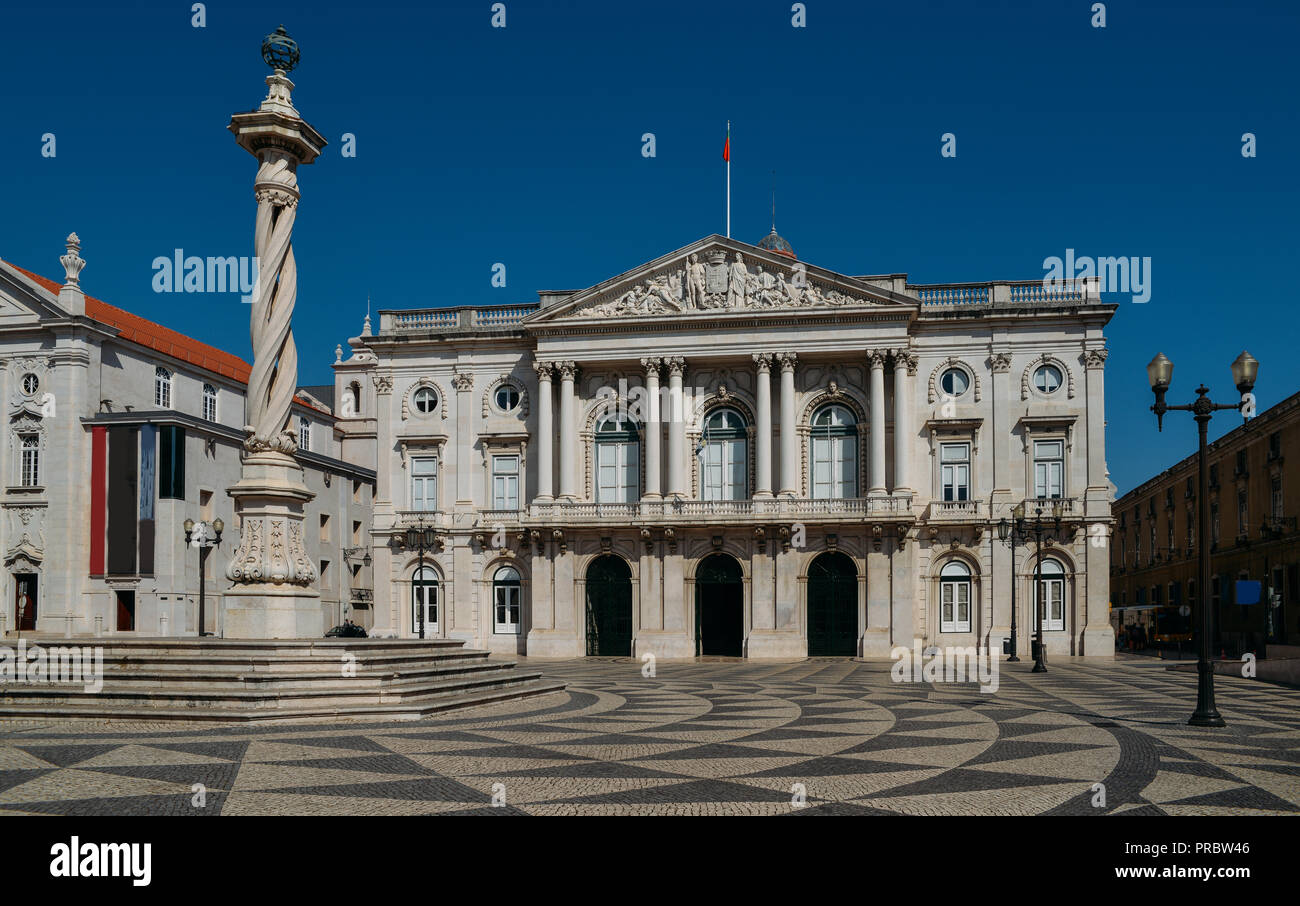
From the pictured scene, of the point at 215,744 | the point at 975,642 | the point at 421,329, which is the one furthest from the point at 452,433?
the point at 215,744

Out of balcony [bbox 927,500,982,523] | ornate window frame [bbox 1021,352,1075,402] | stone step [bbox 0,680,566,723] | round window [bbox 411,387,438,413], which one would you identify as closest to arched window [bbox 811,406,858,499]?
balcony [bbox 927,500,982,523]

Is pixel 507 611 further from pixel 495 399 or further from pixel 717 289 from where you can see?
pixel 717 289

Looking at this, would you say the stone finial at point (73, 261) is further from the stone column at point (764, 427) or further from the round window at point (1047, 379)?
the round window at point (1047, 379)

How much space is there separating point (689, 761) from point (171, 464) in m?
42.8

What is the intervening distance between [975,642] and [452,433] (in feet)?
78.3

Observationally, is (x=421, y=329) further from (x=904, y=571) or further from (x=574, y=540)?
(x=904, y=571)

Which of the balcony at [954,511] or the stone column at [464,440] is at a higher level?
the stone column at [464,440]

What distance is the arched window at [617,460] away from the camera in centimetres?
4822

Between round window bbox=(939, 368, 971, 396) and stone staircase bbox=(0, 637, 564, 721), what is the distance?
30344 millimetres

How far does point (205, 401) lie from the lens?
59062 millimetres

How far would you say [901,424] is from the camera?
4534cm

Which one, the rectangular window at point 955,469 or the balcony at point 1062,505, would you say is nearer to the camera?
the balcony at point 1062,505

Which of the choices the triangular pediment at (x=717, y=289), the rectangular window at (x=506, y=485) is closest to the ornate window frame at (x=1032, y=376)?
the triangular pediment at (x=717, y=289)

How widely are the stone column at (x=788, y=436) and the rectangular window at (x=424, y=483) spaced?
1538 centimetres
